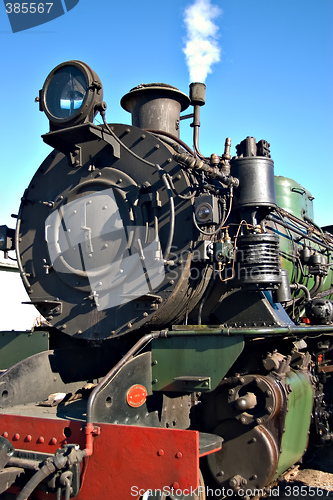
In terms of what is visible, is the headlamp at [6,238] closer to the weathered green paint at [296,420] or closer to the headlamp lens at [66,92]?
the headlamp lens at [66,92]

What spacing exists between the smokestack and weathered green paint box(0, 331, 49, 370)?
84.5 inches

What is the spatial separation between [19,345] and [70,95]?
2161 mm

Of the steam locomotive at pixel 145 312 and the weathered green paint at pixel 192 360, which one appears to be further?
the weathered green paint at pixel 192 360

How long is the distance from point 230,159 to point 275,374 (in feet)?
6.03

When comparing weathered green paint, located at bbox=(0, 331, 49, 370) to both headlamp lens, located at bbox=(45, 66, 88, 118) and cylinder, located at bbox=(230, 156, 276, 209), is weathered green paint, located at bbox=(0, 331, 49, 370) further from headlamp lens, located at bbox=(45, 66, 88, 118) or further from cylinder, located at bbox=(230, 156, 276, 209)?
cylinder, located at bbox=(230, 156, 276, 209)

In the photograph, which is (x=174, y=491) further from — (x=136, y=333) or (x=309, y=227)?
(x=309, y=227)

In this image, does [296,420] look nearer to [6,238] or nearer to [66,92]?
[6,238]

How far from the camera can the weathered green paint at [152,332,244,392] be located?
324cm

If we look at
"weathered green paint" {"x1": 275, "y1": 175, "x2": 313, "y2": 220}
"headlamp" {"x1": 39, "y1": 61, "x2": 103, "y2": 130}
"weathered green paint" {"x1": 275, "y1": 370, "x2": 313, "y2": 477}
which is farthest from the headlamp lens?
"weathered green paint" {"x1": 275, "y1": 175, "x2": 313, "y2": 220}

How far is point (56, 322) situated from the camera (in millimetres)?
4105

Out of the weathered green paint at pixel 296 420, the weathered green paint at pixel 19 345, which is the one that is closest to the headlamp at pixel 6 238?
the weathered green paint at pixel 19 345

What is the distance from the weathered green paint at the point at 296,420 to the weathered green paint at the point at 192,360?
0.84 metres

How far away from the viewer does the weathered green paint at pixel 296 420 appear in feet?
12.2

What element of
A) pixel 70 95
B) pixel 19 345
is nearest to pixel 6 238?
pixel 19 345
